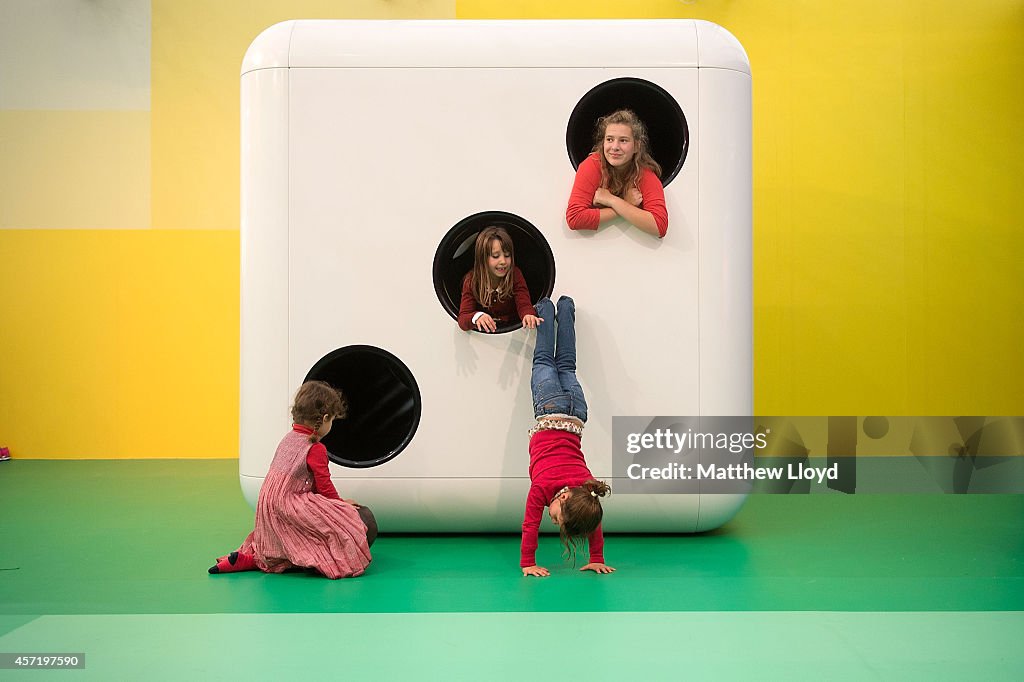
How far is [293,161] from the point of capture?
4.20 meters

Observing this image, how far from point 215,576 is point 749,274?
2549 millimetres

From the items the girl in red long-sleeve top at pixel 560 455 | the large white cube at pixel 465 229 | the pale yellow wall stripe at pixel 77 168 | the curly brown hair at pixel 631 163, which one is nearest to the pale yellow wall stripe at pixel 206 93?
the pale yellow wall stripe at pixel 77 168

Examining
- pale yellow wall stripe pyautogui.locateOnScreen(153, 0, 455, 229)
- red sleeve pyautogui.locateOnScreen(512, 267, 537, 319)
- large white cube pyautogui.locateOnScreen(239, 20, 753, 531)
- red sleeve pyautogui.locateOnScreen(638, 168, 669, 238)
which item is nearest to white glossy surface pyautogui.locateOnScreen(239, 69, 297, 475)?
large white cube pyautogui.locateOnScreen(239, 20, 753, 531)

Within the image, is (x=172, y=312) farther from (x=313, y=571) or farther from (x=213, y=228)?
(x=313, y=571)

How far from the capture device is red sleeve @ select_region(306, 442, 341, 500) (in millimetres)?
3699

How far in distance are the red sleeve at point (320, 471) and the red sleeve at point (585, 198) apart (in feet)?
4.70

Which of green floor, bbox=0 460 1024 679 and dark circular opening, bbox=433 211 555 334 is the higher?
dark circular opening, bbox=433 211 555 334

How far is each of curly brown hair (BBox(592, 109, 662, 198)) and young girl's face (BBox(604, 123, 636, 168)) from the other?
2 cm

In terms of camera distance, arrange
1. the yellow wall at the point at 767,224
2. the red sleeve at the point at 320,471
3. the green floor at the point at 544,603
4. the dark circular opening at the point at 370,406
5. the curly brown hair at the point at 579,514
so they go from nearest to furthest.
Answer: the green floor at the point at 544,603, the curly brown hair at the point at 579,514, the red sleeve at the point at 320,471, the dark circular opening at the point at 370,406, the yellow wall at the point at 767,224

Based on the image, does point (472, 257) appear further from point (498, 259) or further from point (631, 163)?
point (631, 163)

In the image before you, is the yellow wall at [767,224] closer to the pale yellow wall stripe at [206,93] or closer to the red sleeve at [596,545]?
the pale yellow wall stripe at [206,93]

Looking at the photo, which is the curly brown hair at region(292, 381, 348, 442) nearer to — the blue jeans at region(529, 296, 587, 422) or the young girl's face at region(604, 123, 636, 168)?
the blue jeans at region(529, 296, 587, 422)

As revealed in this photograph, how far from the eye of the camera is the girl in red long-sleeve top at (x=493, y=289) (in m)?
4.12

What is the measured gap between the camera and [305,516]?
359 cm
